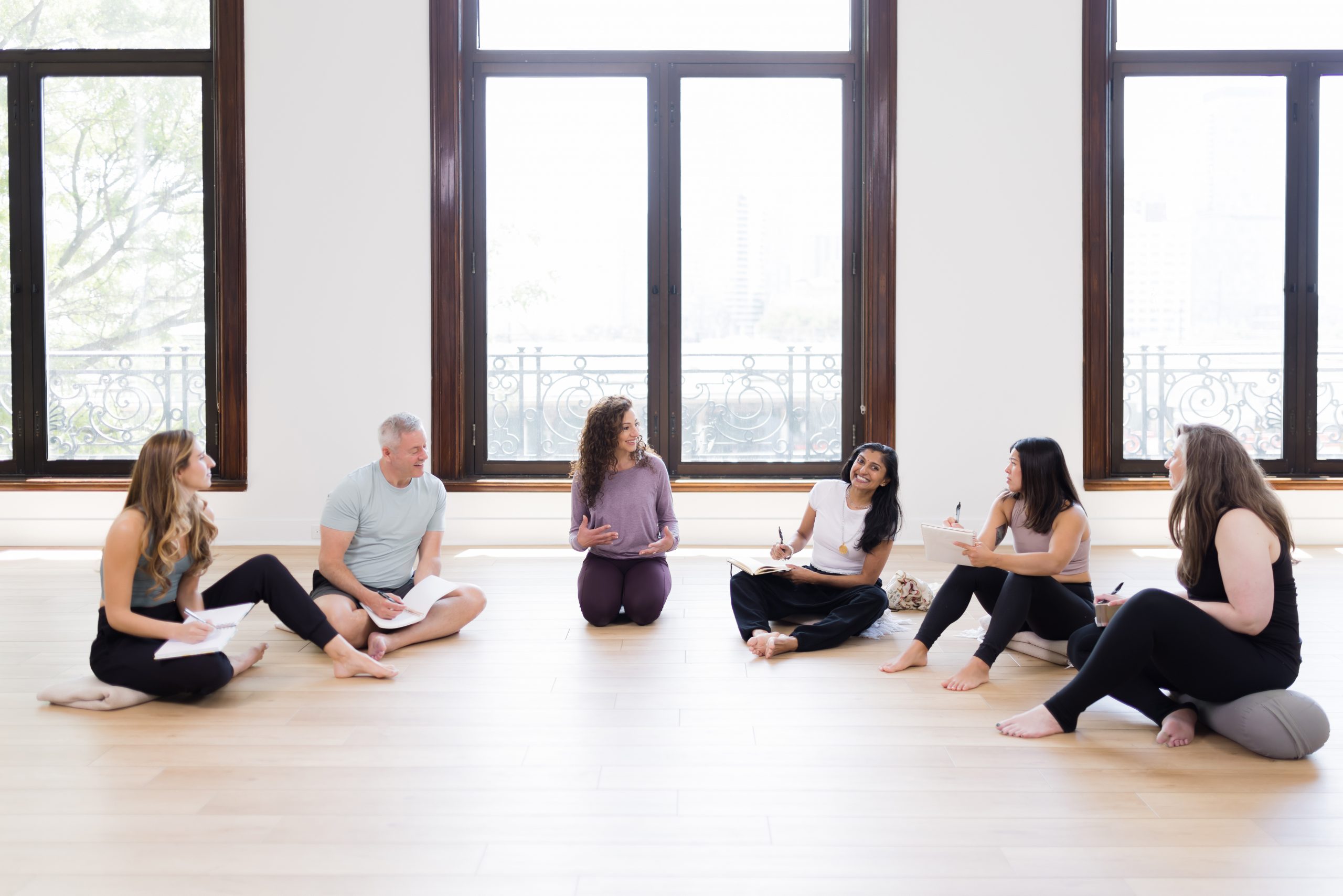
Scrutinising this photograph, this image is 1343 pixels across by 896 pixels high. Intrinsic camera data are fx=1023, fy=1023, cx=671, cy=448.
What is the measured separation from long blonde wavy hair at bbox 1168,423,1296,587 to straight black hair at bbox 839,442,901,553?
1276 millimetres

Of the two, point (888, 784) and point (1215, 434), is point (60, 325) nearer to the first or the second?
Result: point (888, 784)

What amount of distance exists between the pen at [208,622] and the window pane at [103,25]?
460 cm

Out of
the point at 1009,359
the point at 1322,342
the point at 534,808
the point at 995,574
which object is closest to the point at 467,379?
the point at 1009,359

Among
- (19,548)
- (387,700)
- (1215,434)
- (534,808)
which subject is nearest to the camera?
(534,808)

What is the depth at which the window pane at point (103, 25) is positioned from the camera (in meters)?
6.27

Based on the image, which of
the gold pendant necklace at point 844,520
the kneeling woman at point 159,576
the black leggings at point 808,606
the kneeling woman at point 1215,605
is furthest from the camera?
the gold pendant necklace at point 844,520

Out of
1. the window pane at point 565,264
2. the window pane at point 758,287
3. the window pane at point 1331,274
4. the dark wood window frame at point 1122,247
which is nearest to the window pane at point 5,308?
the window pane at point 565,264

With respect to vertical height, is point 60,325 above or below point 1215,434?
above

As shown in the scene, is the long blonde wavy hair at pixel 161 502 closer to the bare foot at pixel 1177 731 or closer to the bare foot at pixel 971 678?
the bare foot at pixel 971 678

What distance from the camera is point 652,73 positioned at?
20.9 ft

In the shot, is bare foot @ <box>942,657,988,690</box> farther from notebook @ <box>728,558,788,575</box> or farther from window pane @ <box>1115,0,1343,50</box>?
window pane @ <box>1115,0,1343,50</box>

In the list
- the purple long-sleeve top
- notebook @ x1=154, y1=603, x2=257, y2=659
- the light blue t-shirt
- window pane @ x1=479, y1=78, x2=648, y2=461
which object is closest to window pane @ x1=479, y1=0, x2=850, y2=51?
window pane @ x1=479, y1=78, x2=648, y2=461

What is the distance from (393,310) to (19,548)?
2611mm

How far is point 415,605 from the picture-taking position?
3.63m
